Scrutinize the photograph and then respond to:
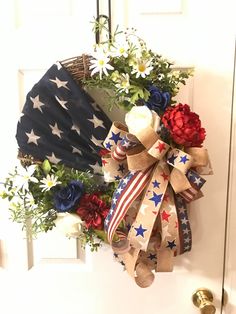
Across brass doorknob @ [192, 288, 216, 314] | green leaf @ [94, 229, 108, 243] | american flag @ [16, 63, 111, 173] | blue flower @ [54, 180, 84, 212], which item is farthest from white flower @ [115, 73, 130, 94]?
brass doorknob @ [192, 288, 216, 314]

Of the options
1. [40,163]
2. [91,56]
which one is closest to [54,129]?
[40,163]

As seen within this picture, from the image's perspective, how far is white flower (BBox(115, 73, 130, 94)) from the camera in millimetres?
869

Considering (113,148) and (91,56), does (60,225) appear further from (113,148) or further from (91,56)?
(91,56)

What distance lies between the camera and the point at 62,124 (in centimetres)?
97

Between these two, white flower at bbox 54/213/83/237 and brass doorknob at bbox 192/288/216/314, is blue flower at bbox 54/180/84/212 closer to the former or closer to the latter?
white flower at bbox 54/213/83/237

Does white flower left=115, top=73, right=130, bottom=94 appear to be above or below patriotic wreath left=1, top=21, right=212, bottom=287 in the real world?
above

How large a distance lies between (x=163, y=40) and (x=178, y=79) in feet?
0.45

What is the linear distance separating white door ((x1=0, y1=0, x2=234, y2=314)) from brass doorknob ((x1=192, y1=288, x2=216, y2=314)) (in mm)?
19

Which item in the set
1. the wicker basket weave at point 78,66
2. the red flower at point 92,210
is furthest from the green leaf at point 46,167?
the wicker basket weave at point 78,66

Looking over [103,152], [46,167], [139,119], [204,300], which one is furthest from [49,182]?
[204,300]

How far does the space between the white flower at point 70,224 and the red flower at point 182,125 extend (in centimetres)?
33

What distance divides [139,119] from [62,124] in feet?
0.77

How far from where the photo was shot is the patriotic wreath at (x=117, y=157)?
2.80 feet

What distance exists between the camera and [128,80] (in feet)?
2.85
